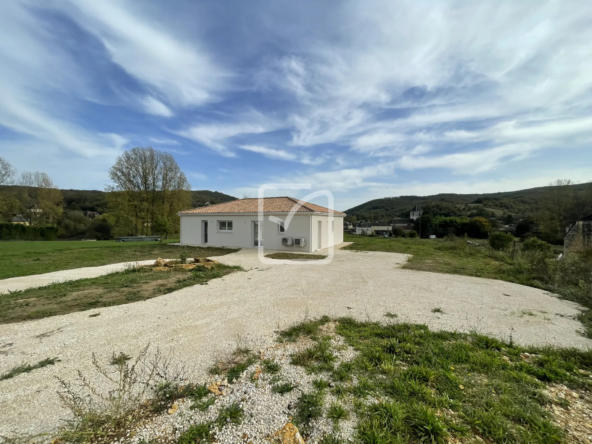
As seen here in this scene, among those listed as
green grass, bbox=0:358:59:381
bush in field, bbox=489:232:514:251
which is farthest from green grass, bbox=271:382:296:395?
bush in field, bbox=489:232:514:251

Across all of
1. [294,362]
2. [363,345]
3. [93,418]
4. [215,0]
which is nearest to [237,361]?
[294,362]

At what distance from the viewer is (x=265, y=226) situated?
54.7ft

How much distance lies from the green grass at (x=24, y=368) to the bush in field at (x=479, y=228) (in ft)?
129

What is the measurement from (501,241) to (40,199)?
49102 millimetres

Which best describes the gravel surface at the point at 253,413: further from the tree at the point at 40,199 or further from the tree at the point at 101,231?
the tree at the point at 40,199

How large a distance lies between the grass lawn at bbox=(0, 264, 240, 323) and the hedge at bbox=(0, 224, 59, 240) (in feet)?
92.3

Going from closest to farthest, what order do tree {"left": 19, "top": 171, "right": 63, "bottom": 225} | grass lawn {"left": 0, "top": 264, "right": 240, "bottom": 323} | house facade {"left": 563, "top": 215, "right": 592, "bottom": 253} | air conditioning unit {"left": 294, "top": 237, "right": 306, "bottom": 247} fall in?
1. grass lawn {"left": 0, "top": 264, "right": 240, "bottom": 323}
2. air conditioning unit {"left": 294, "top": 237, "right": 306, "bottom": 247}
3. house facade {"left": 563, "top": 215, "right": 592, "bottom": 253}
4. tree {"left": 19, "top": 171, "right": 63, "bottom": 225}

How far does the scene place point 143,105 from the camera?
12461mm

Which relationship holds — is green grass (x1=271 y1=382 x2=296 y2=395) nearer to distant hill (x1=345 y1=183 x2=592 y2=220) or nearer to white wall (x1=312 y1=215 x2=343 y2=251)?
white wall (x1=312 y1=215 x2=343 y2=251)

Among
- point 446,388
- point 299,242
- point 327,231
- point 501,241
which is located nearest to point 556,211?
point 501,241

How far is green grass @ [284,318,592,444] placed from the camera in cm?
222

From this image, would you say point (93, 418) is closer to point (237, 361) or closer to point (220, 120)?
point (237, 361)

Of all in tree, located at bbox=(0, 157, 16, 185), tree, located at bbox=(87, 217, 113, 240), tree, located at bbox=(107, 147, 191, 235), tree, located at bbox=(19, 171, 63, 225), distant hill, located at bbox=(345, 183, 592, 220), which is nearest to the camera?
tree, located at bbox=(107, 147, 191, 235)

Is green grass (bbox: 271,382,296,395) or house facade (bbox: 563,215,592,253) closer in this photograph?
green grass (bbox: 271,382,296,395)
